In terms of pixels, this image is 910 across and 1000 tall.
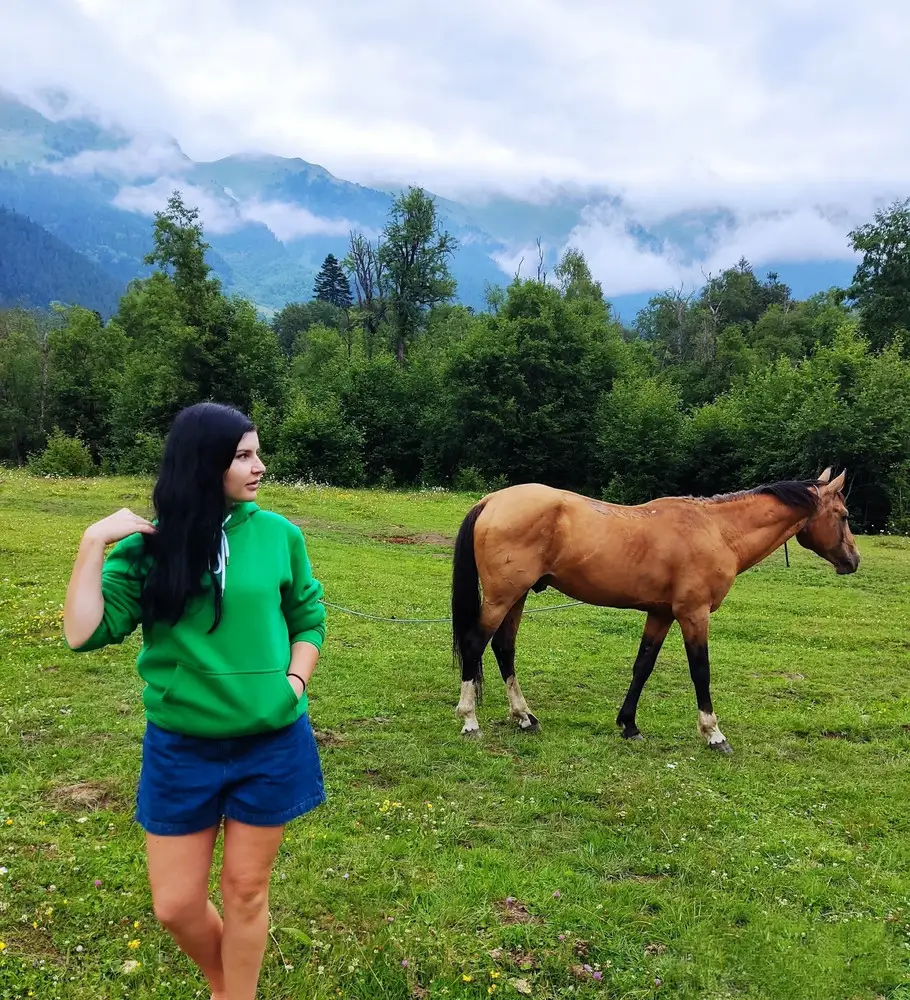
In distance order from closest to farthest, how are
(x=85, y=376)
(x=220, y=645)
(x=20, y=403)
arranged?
(x=220, y=645)
(x=85, y=376)
(x=20, y=403)

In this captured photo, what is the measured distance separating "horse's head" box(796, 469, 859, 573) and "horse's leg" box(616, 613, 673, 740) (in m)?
1.71

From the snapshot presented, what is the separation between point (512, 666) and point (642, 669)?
1135 millimetres

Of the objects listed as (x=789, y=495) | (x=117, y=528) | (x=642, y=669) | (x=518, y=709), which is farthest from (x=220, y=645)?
(x=789, y=495)

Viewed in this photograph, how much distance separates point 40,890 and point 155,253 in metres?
35.6

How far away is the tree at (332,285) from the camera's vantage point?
76750 mm

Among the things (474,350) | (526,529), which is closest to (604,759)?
(526,529)

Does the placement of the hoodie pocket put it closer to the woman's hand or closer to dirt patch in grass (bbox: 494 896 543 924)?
the woman's hand

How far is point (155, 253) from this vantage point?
108 ft

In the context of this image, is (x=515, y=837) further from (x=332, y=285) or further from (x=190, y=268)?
(x=332, y=285)

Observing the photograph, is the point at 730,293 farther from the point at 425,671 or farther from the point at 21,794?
the point at 21,794

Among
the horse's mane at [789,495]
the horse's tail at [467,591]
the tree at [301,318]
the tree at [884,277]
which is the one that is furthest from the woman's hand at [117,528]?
the tree at [301,318]

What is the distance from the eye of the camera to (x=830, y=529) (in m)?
6.26

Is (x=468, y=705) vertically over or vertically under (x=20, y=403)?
under

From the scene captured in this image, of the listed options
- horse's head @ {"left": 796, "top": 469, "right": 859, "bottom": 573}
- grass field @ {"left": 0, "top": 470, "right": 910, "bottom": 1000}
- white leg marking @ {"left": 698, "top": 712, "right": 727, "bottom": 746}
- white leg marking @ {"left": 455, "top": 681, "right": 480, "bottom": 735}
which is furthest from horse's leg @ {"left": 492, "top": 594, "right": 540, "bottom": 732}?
horse's head @ {"left": 796, "top": 469, "right": 859, "bottom": 573}
